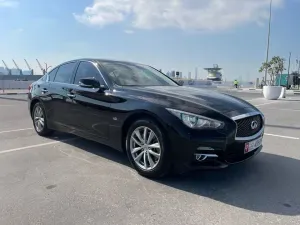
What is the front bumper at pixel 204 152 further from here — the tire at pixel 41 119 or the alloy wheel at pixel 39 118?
the alloy wheel at pixel 39 118

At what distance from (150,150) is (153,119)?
0.40 metres

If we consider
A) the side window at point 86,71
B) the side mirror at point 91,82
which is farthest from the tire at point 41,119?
the side mirror at point 91,82

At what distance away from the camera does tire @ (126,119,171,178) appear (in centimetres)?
377

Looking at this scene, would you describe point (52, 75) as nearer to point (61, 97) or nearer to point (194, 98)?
point (61, 97)

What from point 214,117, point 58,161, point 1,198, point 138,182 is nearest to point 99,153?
point 58,161

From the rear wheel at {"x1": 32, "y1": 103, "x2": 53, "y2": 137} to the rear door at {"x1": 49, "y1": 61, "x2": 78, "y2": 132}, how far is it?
39 cm

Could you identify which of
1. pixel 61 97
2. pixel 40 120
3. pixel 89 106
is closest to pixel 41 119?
pixel 40 120

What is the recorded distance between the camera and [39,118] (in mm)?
6418

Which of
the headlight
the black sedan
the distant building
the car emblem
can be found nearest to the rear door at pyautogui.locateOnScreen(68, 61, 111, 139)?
the black sedan

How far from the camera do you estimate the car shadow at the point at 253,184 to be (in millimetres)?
3316

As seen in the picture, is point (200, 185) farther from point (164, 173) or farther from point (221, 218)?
point (221, 218)

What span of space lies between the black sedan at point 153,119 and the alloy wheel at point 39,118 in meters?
0.85

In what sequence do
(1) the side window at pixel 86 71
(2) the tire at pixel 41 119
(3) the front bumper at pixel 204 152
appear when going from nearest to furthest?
(3) the front bumper at pixel 204 152 < (1) the side window at pixel 86 71 < (2) the tire at pixel 41 119

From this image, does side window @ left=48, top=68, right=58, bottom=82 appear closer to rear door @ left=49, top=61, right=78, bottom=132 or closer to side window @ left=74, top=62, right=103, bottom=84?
rear door @ left=49, top=61, right=78, bottom=132
